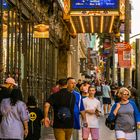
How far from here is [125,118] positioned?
10.5 metres

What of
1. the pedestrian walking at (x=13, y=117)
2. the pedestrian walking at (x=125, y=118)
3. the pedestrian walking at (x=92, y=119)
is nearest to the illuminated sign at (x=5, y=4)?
A: the pedestrian walking at (x=92, y=119)

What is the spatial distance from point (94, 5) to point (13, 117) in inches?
614

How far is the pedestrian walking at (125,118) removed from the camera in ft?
34.4

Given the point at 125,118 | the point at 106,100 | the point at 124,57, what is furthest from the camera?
the point at 106,100

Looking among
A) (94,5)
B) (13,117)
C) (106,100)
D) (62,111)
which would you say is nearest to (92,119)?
(62,111)

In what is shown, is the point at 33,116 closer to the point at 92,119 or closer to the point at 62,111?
the point at 62,111

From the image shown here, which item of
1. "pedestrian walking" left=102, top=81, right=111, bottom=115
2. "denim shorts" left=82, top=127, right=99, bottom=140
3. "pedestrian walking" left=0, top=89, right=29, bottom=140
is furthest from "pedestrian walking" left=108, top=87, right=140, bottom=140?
"pedestrian walking" left=102, top=81, right=111, bottom=115

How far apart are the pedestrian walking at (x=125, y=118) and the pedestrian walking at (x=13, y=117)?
6.36 ft

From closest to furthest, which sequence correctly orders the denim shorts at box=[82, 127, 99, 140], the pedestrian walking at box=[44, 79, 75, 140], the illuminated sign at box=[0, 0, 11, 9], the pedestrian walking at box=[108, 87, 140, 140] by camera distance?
the pedestrian walking at box=[108, 87, 140, 140], the pedestrian walking at box=[44, 79, 75, 140], the denim shorts at box=[82, 127, 99, 140], the illuminated sign at box=[0, 0, 11, 9]

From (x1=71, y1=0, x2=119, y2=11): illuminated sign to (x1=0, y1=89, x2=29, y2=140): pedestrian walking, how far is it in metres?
15.2

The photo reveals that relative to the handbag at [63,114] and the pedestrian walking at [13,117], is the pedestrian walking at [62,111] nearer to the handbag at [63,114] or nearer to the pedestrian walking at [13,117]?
the handbag at [63,114]

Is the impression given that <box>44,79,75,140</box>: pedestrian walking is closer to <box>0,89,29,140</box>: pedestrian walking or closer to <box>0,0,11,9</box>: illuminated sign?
<box>0,89,29,140</box>: pedestrian walking

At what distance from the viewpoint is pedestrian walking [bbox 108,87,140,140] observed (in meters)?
10.5

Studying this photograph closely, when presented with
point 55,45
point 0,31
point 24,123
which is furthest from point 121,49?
point 24,123
